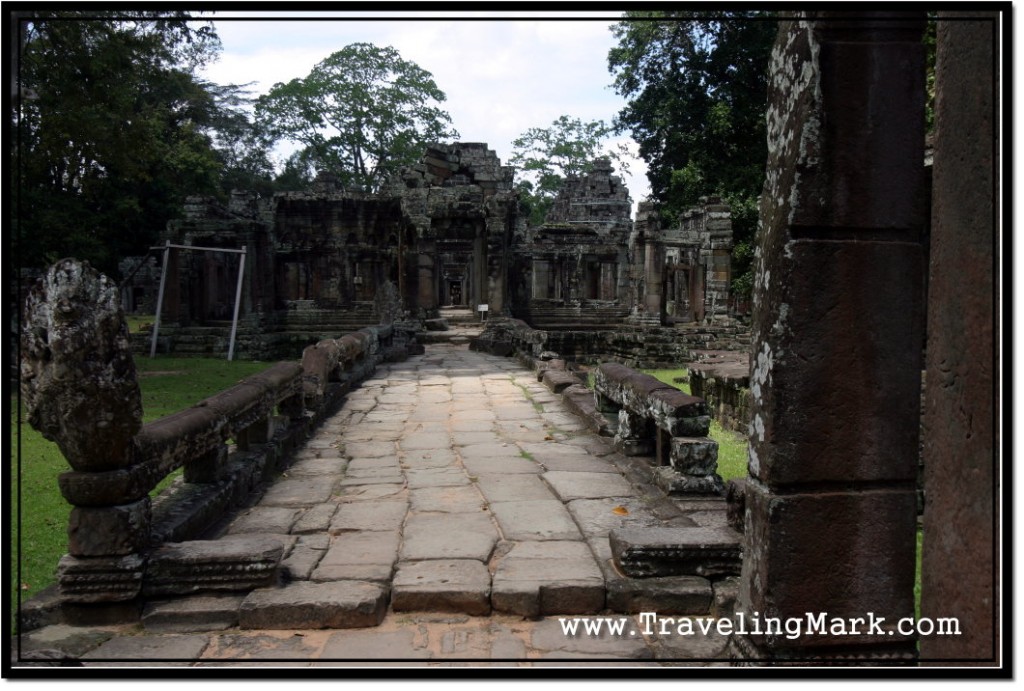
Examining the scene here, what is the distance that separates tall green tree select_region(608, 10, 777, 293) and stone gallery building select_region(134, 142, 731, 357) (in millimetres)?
2283

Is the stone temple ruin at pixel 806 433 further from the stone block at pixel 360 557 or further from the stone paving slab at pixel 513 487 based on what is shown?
the stone paving slab at pixel 513 487

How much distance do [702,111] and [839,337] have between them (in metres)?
27.2

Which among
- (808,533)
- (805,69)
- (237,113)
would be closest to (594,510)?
(808,533)

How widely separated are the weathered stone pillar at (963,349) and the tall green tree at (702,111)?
2299cm

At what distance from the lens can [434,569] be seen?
3.87m

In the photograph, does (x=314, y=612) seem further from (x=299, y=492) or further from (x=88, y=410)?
(x=299, y=492)

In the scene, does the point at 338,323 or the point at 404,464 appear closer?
the point at 404,464

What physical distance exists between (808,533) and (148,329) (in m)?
23.7

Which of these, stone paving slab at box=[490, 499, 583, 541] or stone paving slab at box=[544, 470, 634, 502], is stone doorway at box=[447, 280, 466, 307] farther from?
stone paving slab at box=[490, 499, 583, 541]

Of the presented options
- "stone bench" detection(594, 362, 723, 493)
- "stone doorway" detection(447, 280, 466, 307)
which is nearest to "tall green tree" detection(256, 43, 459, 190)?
"stone doorway" detection(447, 280, 466, 307)

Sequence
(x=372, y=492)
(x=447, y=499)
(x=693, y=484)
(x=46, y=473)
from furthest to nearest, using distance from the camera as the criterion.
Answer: (x=46, y=473)
(x=372, y=492)
(x=447, y=499)
(x=693, y=484)

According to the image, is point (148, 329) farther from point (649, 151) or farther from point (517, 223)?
point (649, 151)

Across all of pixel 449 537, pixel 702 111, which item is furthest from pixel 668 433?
pixel 702 111

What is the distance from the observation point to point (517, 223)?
2944 centimetres
